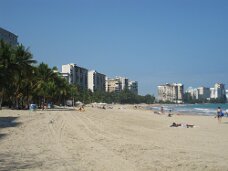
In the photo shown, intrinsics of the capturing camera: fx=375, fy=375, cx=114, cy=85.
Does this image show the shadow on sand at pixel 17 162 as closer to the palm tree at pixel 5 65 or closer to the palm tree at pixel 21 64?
the palm tree at pixel 5 65

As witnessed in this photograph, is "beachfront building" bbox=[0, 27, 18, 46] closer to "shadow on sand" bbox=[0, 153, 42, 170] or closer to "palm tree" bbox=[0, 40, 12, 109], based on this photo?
"palm tree" bbox=[0, 40, 12, 109]

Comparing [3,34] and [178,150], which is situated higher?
[3,34]

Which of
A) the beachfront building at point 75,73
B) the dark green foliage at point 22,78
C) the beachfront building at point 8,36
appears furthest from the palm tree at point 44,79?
the beachfront building at point 75,73

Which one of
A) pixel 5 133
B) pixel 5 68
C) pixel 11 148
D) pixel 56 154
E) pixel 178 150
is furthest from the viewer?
pixel 5 68

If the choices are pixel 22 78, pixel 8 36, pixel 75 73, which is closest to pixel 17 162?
pixel 22 78

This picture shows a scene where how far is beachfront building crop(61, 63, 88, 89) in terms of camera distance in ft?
590

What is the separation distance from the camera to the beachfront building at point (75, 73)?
180 metres

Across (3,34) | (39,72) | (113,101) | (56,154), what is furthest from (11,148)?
(113,101)

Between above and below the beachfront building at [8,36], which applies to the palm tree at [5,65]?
below

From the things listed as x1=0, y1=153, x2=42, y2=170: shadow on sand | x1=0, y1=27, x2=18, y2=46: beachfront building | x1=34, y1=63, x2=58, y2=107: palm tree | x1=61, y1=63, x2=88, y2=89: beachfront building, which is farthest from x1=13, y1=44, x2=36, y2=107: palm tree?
x1=61, y1=63, x2=88, y2=89: beachfront building

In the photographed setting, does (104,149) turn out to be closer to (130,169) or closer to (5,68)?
(130,169)

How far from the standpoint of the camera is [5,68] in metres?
40.0

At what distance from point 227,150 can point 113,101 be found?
568 ft

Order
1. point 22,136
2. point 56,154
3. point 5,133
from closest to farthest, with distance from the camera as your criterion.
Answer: point 56,154, point 22,136, point 5,133
